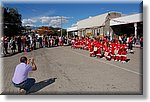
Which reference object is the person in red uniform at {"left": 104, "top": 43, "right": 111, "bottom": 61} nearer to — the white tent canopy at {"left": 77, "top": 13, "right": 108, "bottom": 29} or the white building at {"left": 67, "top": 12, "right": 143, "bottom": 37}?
the white building at {"left": 67, "top": 12, "right": 143, "bottom": 37}

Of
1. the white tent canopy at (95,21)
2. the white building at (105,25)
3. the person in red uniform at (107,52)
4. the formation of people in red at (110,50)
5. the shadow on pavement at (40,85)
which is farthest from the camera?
the white tent canopy at (95,21)

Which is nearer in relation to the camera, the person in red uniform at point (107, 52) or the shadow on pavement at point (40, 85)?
the shadow on pavement at point (40, 85)

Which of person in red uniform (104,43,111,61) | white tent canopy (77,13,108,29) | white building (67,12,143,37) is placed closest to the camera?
person in red uniform (104,43,111,61)

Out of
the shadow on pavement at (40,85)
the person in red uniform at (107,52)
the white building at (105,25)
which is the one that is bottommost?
the shadow on pavement at (40,85)

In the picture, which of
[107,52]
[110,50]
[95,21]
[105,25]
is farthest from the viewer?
[95,21]

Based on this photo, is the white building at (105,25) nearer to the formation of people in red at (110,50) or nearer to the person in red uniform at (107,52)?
the formation of people in red at (110,50)

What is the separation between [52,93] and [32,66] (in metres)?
0.88

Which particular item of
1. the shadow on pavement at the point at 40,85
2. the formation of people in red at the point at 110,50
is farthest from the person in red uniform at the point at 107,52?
the shadow on pavement at the point at 40,85

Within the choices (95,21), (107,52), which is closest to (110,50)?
(107,52)

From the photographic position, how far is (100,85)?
277 inches

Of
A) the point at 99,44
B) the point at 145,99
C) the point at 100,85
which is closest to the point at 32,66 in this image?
the point at 100,85

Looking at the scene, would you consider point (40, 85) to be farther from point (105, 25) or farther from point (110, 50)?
point (105, 25)

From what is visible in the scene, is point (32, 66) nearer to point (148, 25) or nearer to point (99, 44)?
point (148, 25)

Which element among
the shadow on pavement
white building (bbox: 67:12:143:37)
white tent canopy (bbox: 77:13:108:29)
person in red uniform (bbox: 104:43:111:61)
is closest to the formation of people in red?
person in red uniform (bbox: 104:43:111:61)
